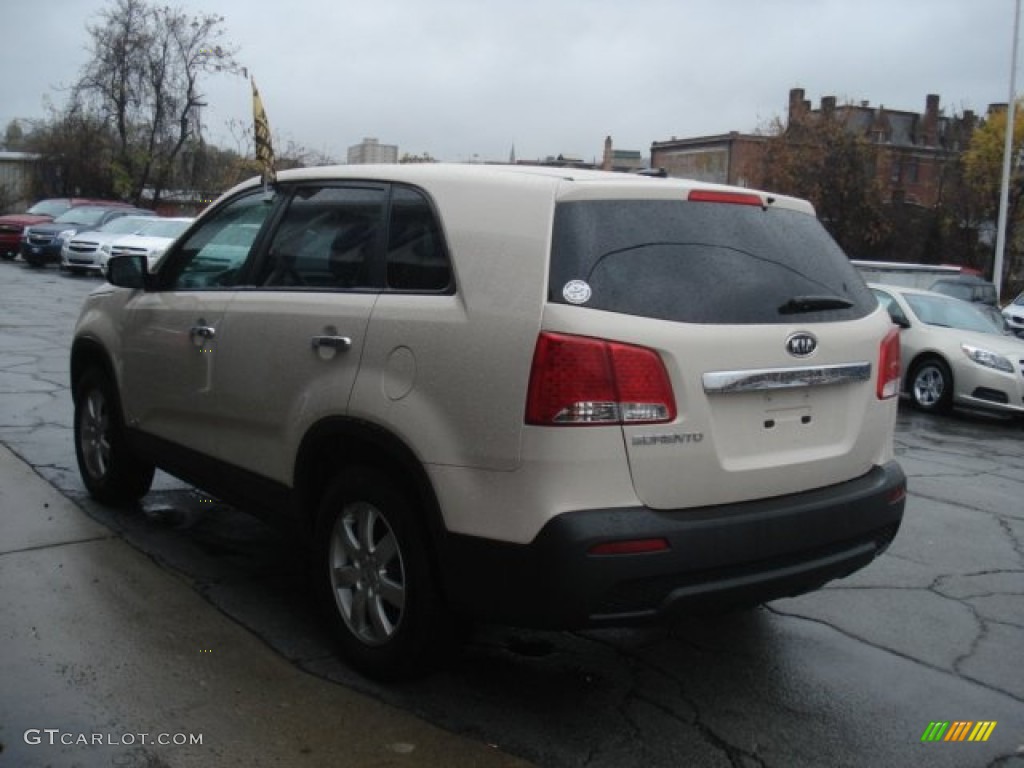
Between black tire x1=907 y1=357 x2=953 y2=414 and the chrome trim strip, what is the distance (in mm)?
8989

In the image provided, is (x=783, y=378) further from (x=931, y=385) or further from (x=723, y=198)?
(x=931, y=385)

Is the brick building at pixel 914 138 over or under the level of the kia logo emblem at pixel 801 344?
over

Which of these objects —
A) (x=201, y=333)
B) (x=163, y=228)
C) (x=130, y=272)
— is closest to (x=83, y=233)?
(x=163, y=228)

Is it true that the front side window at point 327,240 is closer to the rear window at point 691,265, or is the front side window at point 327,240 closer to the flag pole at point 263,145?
the flag pole at point 263,145

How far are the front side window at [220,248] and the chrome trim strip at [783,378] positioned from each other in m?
2.29

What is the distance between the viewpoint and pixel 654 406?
3.03 meters

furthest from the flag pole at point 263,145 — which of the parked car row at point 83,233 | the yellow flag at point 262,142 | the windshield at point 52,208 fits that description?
the windshield at point 52,208

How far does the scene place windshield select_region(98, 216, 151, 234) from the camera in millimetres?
24188

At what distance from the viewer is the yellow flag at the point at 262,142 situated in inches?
179

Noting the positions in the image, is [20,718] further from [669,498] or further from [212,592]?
[669,498]

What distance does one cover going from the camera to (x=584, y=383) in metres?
2.96

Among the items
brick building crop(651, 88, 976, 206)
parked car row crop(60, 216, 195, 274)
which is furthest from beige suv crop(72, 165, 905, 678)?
brick building crop(651, 88, 976, 206)

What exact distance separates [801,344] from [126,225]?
23900 mm

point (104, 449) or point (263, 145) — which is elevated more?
point (263, 145)
